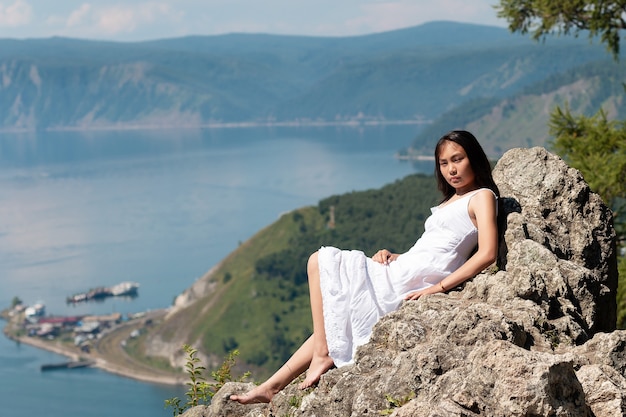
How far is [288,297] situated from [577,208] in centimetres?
8959

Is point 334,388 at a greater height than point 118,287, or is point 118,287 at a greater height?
point 334,388

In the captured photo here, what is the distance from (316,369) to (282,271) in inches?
3540

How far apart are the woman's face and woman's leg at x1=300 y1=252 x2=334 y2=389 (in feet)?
3.17

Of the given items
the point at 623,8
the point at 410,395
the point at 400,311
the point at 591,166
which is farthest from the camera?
the point at 623,8

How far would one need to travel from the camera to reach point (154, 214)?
135m

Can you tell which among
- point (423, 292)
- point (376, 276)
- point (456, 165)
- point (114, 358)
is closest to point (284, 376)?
point (376, 276)

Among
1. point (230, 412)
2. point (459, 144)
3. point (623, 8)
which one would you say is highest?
point (623, 8)

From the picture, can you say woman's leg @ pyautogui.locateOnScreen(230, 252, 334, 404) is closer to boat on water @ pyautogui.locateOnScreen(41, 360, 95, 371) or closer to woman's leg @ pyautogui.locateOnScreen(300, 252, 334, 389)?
woman's leg @ pyautogui.locateOnScreen(300, 252, 334, 389)

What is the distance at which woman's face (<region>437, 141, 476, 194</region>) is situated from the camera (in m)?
5.39

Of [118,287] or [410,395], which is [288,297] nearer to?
[118,287]

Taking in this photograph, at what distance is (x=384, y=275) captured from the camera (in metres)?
5.06

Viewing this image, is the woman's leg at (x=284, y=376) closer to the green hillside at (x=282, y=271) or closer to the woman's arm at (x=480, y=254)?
the woman's arm at (x=480, y=254)

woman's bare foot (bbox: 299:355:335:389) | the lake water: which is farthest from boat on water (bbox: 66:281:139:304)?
woman's bare foot (bbox: 299:355:335:389)

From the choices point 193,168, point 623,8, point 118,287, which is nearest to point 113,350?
point 118,287
